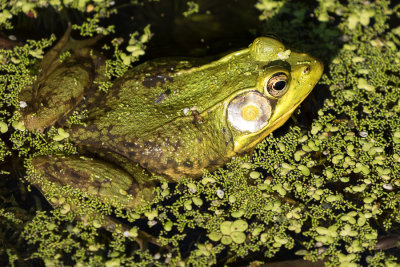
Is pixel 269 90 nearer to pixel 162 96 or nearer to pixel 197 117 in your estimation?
pixel 197 117

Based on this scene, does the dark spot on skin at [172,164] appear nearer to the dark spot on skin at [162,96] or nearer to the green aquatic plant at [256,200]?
the green aquatic plant at [256,200]

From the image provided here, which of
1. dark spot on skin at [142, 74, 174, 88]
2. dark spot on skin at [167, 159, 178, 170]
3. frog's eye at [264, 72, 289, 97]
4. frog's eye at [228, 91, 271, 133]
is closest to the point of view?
frog's eye at [264, 72, 289, 97]

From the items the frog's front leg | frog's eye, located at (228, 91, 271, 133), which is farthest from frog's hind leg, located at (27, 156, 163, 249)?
frog's eye, located at (228, 91, 271, 133)

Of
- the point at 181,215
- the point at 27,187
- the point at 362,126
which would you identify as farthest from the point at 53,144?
the point at 362,126

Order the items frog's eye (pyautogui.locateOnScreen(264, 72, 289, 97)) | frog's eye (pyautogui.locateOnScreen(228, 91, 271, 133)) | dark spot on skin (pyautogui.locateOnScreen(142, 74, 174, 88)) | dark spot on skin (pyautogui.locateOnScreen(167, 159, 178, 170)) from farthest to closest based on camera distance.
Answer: dark spot on skin (pyautogui.locateOnScreen(142, 74, 174, 88))
dark spot on skin (pyautogui.locateOnScreen(167, 159, 178, 170))
frog's eye (pyautogui.locateOnScreen(228, 91, 271, 133))
frog's eye (pyautogui.locateOnScreen(264, 72, 289, 97))

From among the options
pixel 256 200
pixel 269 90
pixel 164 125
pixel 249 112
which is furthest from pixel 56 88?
→ pixel 256 200

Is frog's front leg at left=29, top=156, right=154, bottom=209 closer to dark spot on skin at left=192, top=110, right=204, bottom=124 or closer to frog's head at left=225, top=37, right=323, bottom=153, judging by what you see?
dark spot on skin at left=192, top=110, right=204, bottom=124

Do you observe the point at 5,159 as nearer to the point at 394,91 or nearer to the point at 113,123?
the point at 113,123
